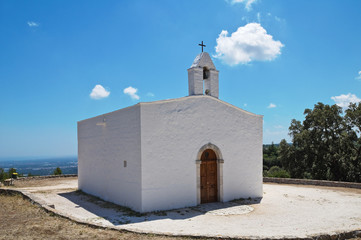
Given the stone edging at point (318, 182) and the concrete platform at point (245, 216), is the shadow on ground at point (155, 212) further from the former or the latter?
the stone edging at point (318, 182)

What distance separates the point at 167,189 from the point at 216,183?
8.69 ft

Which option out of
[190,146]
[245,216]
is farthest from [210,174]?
[245,216]

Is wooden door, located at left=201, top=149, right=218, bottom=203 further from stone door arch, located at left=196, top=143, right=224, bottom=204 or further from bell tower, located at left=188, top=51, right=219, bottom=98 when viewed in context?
bell tower, located at left=188, top=51, right=219, bottom=98

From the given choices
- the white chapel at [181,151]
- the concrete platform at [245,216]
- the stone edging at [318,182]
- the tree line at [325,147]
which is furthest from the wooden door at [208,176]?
the tree line at [325,147]

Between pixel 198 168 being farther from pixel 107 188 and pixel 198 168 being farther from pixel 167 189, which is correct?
pixel 107 188

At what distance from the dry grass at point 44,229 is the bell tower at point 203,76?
7.31 m

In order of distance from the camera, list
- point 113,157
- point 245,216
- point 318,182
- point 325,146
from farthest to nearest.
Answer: point 325,146 → point 318,182 → point 113,157 → point 245,216

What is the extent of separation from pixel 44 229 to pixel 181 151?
18.5 ft

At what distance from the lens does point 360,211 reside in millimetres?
11023

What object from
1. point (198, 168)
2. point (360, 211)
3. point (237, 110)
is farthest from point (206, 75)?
point (360, 211)

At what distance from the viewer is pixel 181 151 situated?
11.9 metres

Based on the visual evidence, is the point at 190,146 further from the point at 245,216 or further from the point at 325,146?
the point at 325,146

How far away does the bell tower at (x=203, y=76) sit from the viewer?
13195 millimetres

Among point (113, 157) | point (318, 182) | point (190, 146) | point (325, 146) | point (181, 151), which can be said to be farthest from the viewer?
point (325, 146)
